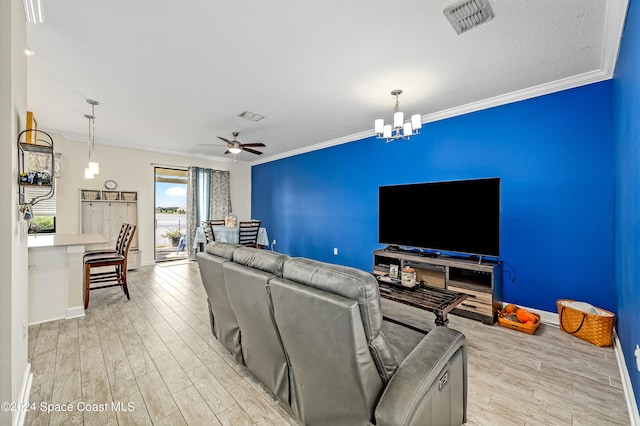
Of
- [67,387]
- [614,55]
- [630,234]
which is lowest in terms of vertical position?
[67,387]

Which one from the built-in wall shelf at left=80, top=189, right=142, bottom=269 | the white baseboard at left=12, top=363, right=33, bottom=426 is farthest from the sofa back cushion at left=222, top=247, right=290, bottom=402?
the built-in wall shelf at left=80, top=189, right=142, bottom=269

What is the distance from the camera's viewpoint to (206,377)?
204cm

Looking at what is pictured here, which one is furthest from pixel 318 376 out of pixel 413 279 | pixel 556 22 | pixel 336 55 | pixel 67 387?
pixel 556 22

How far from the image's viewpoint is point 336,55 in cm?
249

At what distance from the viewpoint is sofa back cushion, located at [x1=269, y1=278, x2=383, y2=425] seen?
1.13 metres

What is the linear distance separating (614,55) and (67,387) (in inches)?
202

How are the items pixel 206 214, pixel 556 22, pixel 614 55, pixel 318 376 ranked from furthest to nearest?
pixel 206 214
pixel 614 55
pixel 556 22
pixel 318 376

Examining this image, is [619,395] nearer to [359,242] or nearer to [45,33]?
[359,242]

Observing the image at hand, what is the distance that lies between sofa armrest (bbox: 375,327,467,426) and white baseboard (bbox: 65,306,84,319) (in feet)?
12.0

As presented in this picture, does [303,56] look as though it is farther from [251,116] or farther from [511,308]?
[511,308]

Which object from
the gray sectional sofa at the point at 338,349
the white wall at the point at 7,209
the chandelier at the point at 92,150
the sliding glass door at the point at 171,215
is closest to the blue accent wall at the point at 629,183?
the gray sectional sofa at the point at 338,349

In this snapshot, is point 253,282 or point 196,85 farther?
point 196,85

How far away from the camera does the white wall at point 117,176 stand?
5000 mm

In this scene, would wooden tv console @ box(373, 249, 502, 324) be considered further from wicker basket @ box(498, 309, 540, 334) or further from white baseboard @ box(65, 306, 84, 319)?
white baseboard @ box(65, 306, 84, 319)
